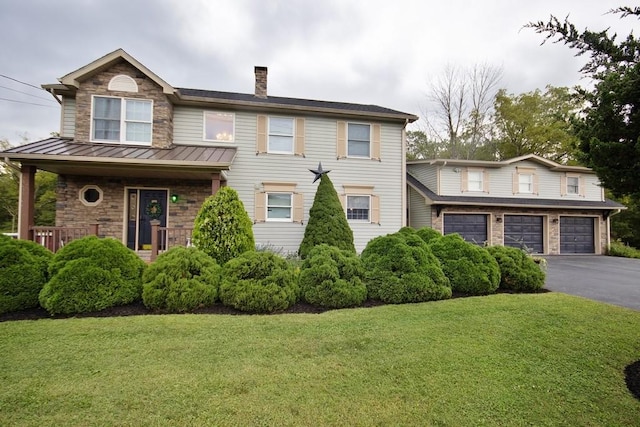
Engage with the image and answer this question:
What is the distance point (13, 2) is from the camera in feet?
31.4

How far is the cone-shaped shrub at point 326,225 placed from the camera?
957 centimetres

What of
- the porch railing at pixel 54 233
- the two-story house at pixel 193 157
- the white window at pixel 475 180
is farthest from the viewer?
the white window at pixel 475 180

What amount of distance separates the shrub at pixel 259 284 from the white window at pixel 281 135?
642cm

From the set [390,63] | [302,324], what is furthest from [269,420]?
[390,63]

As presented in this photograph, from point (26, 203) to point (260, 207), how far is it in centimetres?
622

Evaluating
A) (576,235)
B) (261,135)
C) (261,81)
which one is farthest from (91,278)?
(576,235)

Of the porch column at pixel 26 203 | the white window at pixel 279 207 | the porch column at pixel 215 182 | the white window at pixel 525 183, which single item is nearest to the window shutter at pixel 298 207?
the white window at pixel 279 207

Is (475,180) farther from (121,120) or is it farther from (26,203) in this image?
(26,203)

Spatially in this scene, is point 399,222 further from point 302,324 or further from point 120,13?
point 120,13

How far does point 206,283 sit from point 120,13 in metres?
11.1

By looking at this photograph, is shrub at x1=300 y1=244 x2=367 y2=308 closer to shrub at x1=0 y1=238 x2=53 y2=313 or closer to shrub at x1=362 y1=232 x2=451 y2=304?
shrub at x1=362 y1=232 x2=451 y2=304

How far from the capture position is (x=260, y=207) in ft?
34.9

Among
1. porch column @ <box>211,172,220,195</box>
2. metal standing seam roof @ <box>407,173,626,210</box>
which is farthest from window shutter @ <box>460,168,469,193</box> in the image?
porch column @ <box>211,172,220,195</box>

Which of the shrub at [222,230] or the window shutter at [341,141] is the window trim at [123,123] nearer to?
the shrub at [222,230]
